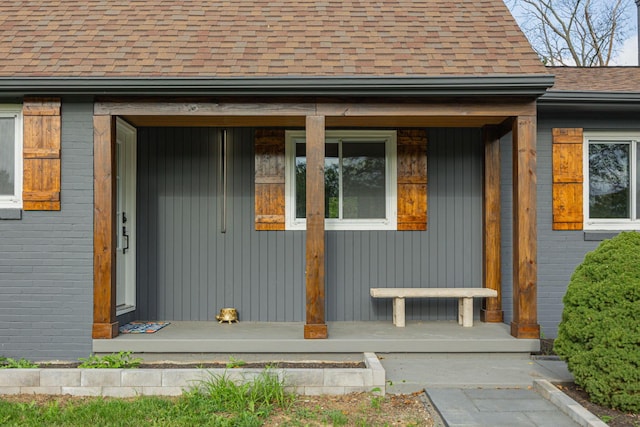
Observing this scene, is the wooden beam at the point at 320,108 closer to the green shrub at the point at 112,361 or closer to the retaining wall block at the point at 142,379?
the green shrub at the point at 112,361

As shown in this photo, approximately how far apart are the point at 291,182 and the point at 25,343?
9.80ft

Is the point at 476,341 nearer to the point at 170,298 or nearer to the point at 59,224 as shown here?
the point at 170,298

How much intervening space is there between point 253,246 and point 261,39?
218 centimetres

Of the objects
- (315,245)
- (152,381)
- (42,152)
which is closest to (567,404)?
(315,245)

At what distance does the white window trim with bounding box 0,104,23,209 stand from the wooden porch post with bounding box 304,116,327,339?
8.87 ft

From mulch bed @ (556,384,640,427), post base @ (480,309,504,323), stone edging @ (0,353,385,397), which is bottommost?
mulch bed @ (556,384,640,427)

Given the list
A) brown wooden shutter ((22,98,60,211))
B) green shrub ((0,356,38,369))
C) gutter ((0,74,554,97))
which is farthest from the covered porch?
green shrub ((0,356,38,369))

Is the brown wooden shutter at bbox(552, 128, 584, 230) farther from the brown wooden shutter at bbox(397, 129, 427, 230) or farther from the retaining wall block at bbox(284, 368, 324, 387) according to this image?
the retaining wall block at bbox(284, 368, 324, 387)

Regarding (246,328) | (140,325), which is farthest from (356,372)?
(140,325)

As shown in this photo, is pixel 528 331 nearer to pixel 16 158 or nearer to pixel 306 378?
pixel 306 378

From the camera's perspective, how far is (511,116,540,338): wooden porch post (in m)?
4.53

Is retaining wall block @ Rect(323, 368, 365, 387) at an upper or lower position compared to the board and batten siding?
lower

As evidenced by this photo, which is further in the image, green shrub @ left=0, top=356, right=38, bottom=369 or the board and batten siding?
the board and batten siding

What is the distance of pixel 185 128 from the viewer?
18.5 ft
